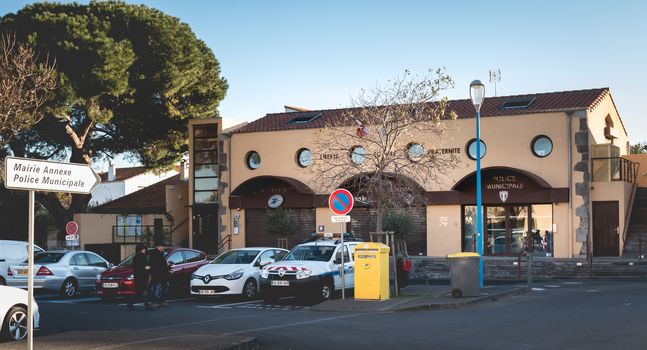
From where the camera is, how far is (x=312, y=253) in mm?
21594

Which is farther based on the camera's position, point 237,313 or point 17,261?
point 17,261

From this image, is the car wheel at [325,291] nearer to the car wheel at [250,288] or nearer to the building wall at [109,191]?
the car wheel at [250,288]

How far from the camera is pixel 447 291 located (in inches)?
874

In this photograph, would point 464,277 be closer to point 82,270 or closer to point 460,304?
point 460,304

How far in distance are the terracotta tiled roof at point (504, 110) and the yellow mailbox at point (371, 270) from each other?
54.4 ft

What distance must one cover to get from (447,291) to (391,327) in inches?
307

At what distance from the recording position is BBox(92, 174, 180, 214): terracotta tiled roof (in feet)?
148

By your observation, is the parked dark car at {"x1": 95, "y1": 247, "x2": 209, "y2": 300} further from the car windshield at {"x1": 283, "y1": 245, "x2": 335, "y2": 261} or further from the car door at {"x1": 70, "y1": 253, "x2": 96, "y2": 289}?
the car windshield at {"x1": 283, "y1": 245, "x2": 335, "y2": 261}

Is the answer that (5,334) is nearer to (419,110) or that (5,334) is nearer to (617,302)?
(617,302)

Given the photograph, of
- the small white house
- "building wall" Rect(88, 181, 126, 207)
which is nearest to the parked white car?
the small white house

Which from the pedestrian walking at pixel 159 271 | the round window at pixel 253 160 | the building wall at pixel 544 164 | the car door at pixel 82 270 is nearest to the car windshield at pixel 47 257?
the car door at pixel 82 270

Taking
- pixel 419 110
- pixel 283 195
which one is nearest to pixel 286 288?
pixel 419 110

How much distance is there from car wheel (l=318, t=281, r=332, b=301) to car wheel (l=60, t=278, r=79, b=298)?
875 cm

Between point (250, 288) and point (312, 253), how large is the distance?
2114 mm
